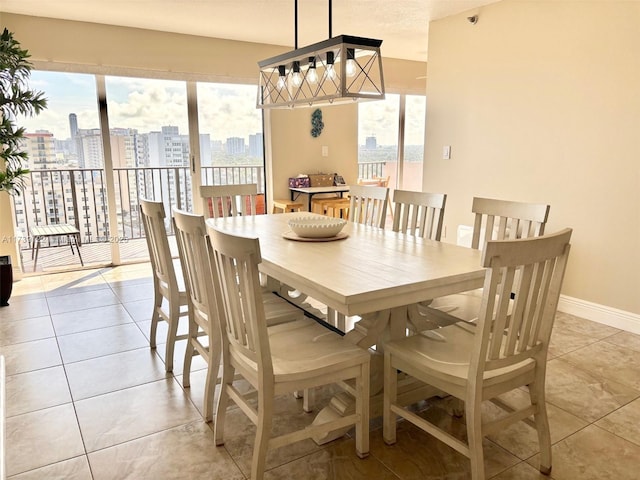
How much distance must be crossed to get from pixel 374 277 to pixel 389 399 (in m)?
0.55

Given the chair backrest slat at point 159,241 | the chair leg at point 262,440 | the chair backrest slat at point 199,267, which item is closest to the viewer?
the chair leg at point 262,440

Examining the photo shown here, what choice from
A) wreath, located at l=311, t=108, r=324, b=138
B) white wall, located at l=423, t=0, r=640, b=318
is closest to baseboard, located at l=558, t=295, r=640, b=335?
white wall, located at l=423, t=0, r=640, b=318

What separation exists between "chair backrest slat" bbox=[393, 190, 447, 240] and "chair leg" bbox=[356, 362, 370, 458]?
1.27 m

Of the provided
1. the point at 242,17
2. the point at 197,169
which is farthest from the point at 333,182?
the point at 242,17

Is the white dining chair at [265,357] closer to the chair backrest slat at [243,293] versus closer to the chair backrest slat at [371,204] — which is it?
the chair backrest slat at [243,293]

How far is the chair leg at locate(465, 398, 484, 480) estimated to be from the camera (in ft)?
5.32

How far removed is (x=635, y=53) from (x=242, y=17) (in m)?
3.16

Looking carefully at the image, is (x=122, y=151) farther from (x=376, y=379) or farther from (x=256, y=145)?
(x=376, y=379)

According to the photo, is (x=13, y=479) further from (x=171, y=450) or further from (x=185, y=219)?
(x=185, y=219)

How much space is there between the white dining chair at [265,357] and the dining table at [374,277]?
157 millimetres

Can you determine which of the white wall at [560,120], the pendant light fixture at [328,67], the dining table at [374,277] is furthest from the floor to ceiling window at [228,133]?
the dining table at [374,277]

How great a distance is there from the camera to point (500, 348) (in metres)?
1.64

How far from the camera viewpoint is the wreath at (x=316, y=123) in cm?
605

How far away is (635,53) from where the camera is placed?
3059 mm
